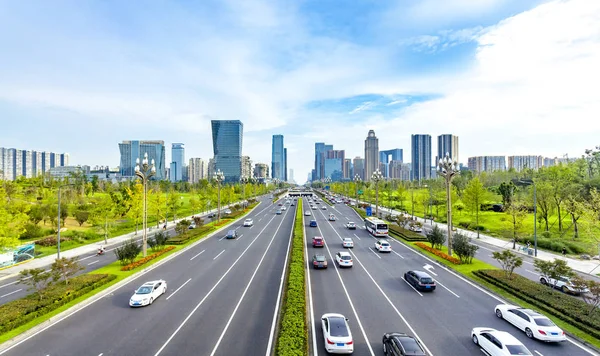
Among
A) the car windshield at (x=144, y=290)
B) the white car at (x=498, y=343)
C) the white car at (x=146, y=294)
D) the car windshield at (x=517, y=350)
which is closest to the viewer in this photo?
the car windshield at (x=517, y=350)

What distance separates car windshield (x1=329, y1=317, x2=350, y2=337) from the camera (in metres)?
13.9

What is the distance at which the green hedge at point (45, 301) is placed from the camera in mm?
16172

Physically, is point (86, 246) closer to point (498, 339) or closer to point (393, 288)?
point (393, 288)

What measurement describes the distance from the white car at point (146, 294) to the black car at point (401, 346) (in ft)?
47.4

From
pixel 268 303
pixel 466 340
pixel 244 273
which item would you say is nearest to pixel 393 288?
pixel 466 340

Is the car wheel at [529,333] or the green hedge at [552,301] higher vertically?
the green hedge at [552,301]

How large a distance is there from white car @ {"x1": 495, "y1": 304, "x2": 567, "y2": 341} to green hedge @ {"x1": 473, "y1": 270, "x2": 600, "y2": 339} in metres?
1.78

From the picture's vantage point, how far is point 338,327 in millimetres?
14352

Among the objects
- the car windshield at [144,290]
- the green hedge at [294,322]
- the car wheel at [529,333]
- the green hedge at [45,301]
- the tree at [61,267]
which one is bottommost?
the car wheel at [529,333]

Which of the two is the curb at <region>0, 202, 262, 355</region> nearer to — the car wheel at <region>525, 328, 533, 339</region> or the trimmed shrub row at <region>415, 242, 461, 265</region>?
the car wheel at <region>525, 328, 533, 339</region>

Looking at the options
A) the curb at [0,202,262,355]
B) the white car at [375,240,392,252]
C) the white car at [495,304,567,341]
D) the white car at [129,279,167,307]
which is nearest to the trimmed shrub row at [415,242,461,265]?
the white car at [375,240,392,252]

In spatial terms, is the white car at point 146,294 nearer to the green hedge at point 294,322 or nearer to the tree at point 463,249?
the green hedge at point 294,322

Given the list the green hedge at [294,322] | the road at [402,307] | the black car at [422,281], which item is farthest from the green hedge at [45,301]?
the black car at [422,281]

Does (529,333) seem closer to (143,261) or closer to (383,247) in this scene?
(383,247)
